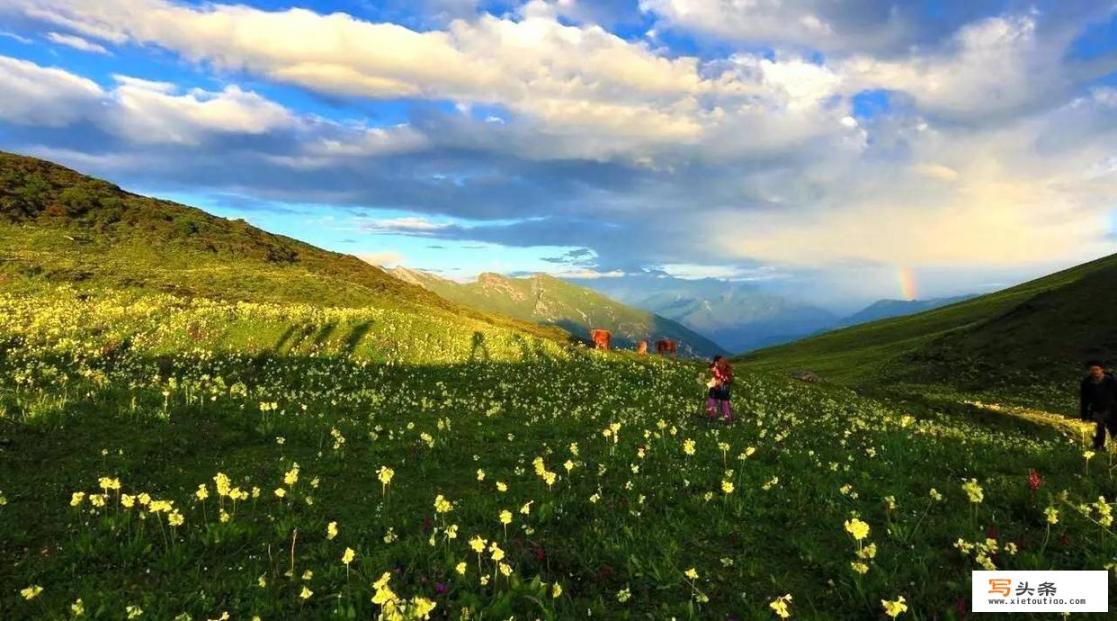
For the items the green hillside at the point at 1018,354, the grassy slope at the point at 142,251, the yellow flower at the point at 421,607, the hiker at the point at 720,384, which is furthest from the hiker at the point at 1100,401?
the grassy slope at the point at 142,251

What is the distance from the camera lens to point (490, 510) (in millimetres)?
10586

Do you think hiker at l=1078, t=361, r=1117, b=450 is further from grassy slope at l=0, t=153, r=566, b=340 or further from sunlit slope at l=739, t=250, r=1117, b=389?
grassy slope at l=0, t=153, r=566, b=340

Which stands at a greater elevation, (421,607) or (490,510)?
(421,607)

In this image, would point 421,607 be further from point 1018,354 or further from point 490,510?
point 1018,354

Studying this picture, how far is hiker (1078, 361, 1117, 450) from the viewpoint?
59.1 ft

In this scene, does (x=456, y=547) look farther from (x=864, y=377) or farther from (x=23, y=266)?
(x=864, y=377)

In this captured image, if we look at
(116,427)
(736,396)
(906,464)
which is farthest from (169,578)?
(736,396)

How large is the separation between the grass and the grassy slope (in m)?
40.6

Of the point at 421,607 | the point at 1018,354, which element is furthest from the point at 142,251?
the point at 1018,354

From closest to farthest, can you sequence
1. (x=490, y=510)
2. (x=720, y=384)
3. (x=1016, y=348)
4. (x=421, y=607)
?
(x=421, y=607) → (x=490, y=510) → (x=720, y=384) → (x=1016, y=348)

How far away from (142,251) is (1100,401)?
92.0 m

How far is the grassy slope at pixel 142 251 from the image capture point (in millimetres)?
54569

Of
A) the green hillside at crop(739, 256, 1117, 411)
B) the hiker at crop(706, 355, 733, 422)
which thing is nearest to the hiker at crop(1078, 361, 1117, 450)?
the hiker at crop(706, 355, 733, 422)

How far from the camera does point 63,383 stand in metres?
17.3
